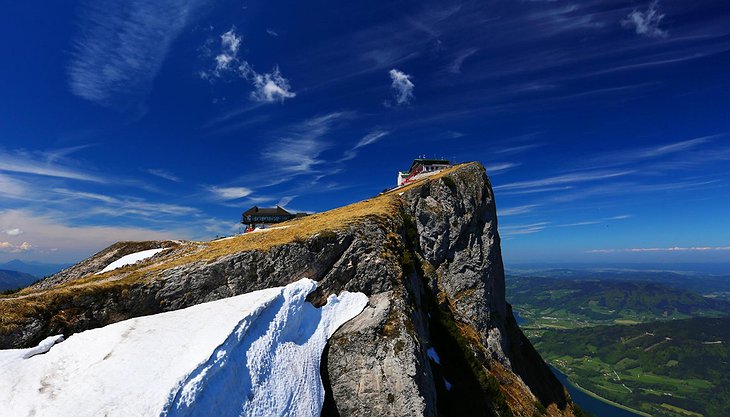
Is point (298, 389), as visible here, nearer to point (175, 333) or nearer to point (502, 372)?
point (175, 333)

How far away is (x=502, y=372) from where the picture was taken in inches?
1658

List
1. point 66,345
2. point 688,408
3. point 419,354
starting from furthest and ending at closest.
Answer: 1. point 688,408
2. point 419,354
3. point 66,345

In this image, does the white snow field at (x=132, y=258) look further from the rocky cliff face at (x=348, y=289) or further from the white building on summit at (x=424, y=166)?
the white building on summit at (x=424, y=166)

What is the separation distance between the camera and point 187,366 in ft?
48.0

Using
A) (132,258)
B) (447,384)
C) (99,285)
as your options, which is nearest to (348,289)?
(447,384)

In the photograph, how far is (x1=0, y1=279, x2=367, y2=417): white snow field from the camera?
1293cm

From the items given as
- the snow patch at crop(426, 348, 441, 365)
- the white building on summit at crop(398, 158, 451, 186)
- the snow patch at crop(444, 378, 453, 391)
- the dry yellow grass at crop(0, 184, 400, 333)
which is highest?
the white building on summit at crop(398, 158, 451, 186)

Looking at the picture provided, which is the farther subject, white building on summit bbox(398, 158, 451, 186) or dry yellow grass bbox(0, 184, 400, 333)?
white building on summit bbox(398, 158, 451, 186)

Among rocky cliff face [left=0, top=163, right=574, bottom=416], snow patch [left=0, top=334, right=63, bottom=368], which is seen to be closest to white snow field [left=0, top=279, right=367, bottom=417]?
snow patch [left=0, top=334, right=63, bottom=368]

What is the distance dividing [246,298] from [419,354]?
1196cm

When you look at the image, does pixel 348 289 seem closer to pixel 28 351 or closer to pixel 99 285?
pixel 99 285

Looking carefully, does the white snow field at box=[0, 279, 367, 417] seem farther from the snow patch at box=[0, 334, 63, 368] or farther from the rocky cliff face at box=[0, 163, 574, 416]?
the rocky cliff face at box=[0, 163, 574, 416]

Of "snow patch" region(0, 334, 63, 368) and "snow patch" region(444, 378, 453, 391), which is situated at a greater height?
"snow patch" region(0, 334, 63, 368)

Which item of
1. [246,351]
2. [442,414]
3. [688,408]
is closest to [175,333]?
[246,351]
